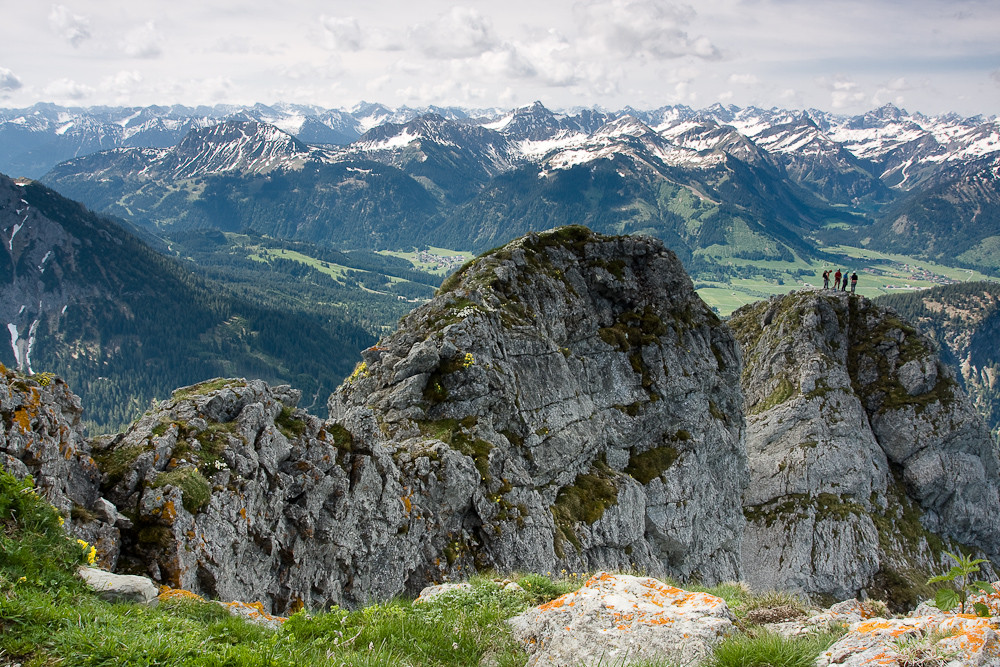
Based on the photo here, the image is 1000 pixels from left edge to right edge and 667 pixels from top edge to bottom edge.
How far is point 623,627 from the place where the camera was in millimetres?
9836

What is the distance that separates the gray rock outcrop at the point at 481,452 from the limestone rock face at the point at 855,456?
20.0 metres

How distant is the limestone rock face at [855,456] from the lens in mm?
69625

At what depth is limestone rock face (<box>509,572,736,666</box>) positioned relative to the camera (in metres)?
9.03

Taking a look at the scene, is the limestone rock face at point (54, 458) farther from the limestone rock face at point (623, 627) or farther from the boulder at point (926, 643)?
the boulder at point (926, 643)

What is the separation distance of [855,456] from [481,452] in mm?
67937

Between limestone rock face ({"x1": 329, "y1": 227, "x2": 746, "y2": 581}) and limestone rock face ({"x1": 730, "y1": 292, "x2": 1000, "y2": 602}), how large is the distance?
20033 mm

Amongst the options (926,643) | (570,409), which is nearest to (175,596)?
(926,643)

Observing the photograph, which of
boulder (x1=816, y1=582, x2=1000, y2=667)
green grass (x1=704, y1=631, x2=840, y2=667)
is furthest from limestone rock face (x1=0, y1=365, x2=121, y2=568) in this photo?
boulder (x1=816, y1=582, x2=1000, y2=667)

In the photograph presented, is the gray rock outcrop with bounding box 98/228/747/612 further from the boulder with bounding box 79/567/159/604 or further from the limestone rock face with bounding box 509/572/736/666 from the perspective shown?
the limestone rock face with bounding box 509/572/736/666

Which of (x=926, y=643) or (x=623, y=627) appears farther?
(x=623, y=627)

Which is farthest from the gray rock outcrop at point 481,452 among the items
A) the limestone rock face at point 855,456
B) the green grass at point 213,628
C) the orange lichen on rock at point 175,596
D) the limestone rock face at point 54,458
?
the limestone rock face at point 855,456

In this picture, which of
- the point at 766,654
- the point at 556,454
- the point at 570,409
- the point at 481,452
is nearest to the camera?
the point at 766,654

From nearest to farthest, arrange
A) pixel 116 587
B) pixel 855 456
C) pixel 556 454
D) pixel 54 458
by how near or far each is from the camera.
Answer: pixel 116 587
pixel 54 458
pixel 556 454
pixel 855 456

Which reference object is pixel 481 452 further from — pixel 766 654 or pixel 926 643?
pixel 926 643
